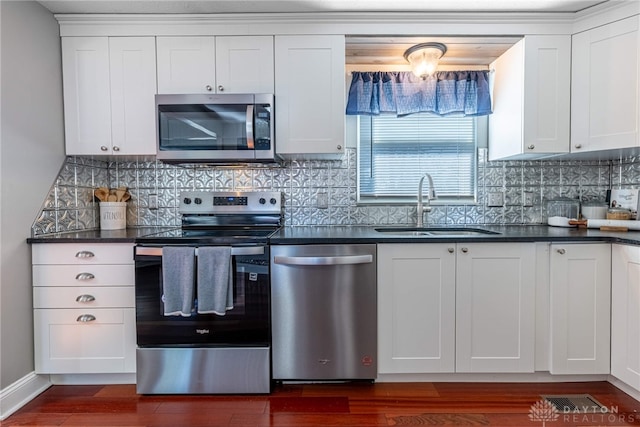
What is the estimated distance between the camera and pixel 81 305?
6.14 ft

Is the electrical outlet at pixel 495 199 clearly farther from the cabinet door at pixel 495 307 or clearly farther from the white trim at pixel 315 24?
the white trim at pixel 315 24

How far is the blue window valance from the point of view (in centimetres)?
235

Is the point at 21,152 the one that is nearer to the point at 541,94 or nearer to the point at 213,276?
the point at 213,276

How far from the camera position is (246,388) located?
183 centimetres

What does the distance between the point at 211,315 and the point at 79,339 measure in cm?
80

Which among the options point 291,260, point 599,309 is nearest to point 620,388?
point 599,309

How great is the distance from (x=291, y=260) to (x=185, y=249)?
571mm

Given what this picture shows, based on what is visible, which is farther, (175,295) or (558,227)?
(558,227)

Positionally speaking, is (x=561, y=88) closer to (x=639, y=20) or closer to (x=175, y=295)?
(x=639, y=20)

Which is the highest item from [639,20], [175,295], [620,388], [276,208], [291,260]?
[639,20]

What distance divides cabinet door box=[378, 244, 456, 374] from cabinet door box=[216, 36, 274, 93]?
1290mm

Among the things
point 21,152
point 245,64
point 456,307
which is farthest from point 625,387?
point 21,152

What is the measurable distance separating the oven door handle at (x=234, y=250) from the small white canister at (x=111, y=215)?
Result: 68 centimetres

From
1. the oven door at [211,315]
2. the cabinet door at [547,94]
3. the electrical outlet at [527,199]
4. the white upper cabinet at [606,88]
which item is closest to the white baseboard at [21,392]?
the oven door at [211,315]
